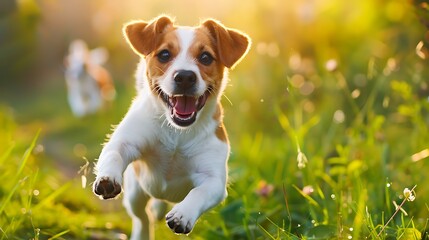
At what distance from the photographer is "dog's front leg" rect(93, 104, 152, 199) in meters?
3.11

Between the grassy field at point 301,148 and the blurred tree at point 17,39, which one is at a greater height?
the grassy field at point 301,148

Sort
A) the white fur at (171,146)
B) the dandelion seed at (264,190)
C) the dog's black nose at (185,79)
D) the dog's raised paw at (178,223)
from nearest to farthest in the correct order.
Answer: the dog's raised paw at (178,223) → the dog's black nose at (185,79) → the white fur at (171,146) → the dandelion seed at (264,190)

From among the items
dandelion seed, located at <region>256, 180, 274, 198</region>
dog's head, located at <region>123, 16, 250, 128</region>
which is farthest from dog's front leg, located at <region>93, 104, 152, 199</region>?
dandelion seed, located at <region>256, 180, 274, 198</region>

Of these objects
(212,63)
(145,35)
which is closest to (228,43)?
(212,63)

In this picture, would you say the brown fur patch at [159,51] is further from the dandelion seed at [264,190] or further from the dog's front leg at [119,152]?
the dandelion seed at [264,190]

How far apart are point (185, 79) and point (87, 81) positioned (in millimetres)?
9641

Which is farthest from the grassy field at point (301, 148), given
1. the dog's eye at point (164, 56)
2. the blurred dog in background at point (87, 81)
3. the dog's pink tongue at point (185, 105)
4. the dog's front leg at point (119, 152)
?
the dog's eye at point (164, 56)

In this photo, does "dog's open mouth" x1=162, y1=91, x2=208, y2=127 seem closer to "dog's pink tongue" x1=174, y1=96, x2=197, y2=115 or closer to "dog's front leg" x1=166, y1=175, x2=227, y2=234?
"dog's pink tongue" x1=174, y1=96, x2=197, y2=115

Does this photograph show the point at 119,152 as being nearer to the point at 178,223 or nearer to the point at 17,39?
the point at 178,223

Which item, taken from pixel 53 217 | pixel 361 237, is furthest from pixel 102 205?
pixel 361 237

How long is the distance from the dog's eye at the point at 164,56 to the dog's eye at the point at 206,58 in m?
0.16

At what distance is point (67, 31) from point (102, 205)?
32.6ft

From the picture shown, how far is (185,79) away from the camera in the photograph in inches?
138

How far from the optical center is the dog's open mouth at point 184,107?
354cm
